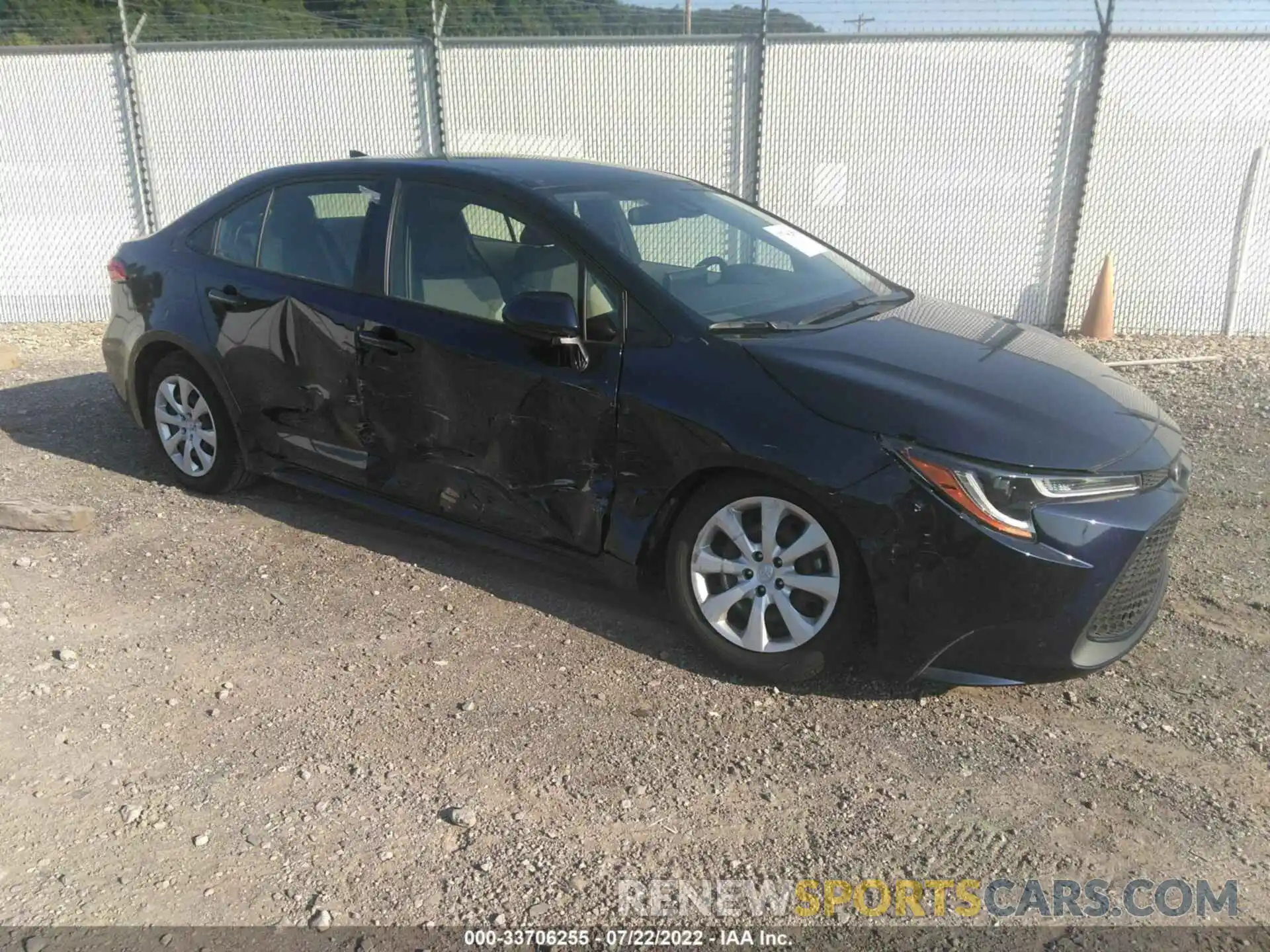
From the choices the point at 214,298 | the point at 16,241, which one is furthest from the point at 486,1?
the point at 214,298

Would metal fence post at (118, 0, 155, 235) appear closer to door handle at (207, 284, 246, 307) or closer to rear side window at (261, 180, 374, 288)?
door handle at (207, 284, 246, 307)

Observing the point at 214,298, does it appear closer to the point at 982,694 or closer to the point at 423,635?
the point at 423,635

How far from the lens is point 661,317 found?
369cm

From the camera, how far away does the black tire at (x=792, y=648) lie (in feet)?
10.8

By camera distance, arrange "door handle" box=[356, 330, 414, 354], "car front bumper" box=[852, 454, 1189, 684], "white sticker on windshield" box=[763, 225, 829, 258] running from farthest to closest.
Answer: "white sticker on windshield" box=[763, 225, 829, 258]
"door handle" box=[356, 330, 414, 354]
"car front bumper" box=[852, 454, 1189, 684]

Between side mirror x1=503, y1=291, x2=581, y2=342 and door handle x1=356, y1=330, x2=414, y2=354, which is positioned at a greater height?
side mirror x1=503, y1=291, x2=581, y2=342

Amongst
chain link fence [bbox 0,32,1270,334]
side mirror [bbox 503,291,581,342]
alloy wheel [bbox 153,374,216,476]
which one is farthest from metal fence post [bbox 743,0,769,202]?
side mirror [bbox 503,291,581,342]

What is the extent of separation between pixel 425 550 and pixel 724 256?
6.06 feet

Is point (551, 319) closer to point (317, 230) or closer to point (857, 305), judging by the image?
point (857, 305)

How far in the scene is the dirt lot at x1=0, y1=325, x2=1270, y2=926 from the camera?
2.69 metres

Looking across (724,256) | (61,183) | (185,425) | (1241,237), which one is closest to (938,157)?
(1241,237)

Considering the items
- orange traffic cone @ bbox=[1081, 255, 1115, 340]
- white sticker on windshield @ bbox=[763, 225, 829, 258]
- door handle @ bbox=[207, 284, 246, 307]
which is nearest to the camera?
white sticker on windshield @ bbox=[763, 225, 829, 258]

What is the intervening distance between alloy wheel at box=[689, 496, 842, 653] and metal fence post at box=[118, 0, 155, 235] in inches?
365

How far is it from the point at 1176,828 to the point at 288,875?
7.78 feet
